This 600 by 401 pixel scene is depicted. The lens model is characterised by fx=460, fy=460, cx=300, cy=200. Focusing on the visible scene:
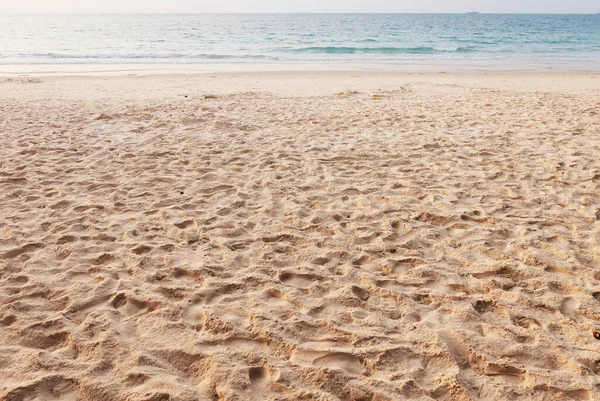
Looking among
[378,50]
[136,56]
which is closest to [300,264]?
[136,56]

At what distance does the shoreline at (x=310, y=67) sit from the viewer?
63.0 feet

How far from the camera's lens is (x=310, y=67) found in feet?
69.8

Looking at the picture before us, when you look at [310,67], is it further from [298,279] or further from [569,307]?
[569,307]

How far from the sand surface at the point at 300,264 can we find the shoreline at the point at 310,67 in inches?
522

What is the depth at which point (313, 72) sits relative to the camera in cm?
1869

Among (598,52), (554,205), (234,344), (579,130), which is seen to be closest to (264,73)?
(579,130)

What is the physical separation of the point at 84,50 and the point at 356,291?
3020 centimetres

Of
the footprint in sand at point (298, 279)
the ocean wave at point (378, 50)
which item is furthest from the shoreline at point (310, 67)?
the footprint in sand at point (298, 279)

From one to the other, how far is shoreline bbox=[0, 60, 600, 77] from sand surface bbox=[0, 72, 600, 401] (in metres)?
13.3

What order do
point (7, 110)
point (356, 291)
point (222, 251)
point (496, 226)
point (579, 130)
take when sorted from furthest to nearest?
1. point (7, 110)
2. point (579, 130)
3. point (496, 226)
4. point (222, 251)
5. point (356, 291)

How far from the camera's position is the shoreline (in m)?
19.2

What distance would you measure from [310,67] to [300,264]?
62.6 ft

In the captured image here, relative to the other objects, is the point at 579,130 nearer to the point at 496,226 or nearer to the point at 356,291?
the point at 496,226

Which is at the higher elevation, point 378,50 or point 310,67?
point 378,50
